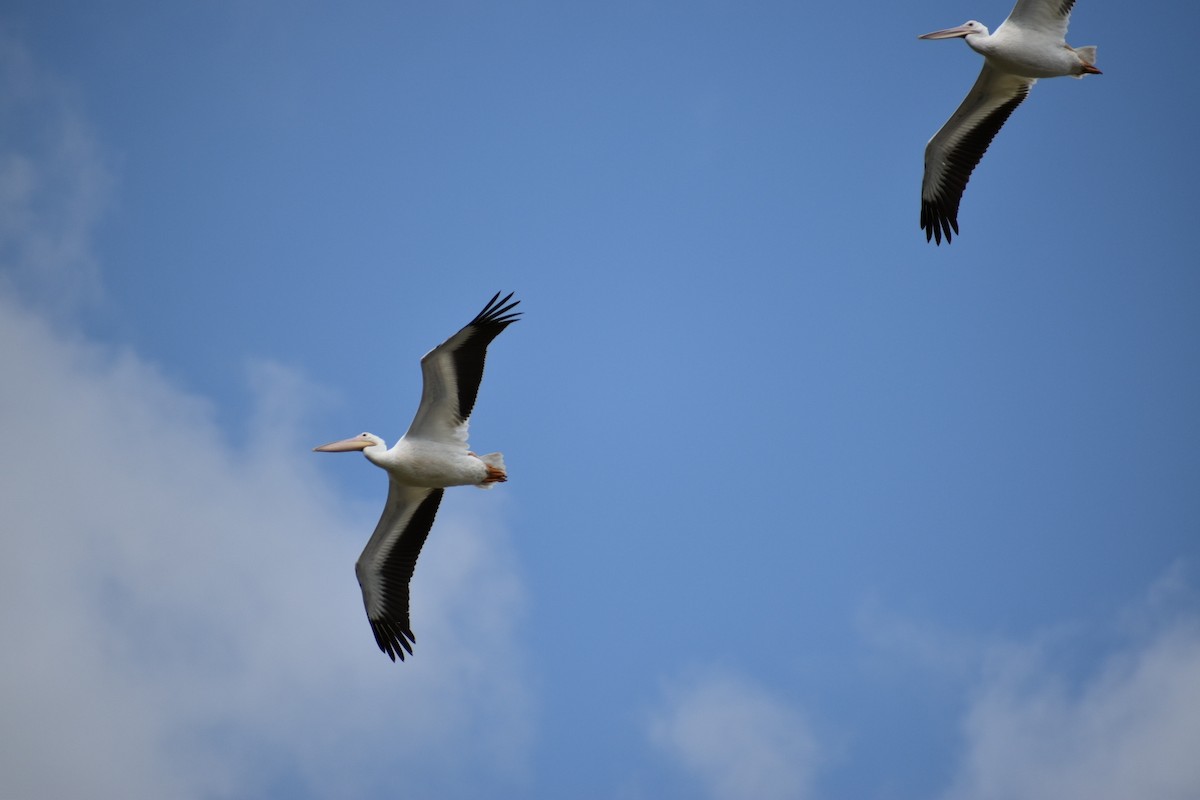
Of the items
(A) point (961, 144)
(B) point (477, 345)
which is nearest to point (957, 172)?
(A) point (961, 144)

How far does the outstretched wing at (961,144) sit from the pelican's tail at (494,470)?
205 inches

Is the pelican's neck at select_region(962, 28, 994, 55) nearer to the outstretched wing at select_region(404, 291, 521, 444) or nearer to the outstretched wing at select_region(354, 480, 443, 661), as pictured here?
the outstretched wing at select_region(404, 291, 521, 444)

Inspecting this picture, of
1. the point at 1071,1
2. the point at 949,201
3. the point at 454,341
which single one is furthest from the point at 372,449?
the point at 1071,1

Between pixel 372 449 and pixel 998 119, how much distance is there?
7.27 m

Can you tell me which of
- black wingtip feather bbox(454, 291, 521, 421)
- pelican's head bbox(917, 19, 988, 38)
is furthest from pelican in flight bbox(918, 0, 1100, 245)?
black wingtip feather bbox(454, 291, 521, 421)

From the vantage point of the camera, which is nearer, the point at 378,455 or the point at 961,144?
the point at 378,455

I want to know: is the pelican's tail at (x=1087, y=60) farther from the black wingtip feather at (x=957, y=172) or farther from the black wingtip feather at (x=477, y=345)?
the black wingtip feather at (x=477, y=345)

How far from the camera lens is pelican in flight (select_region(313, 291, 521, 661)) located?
12.4 metres

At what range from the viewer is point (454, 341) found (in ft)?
40.2

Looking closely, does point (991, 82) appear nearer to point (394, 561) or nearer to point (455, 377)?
point (455, 377)

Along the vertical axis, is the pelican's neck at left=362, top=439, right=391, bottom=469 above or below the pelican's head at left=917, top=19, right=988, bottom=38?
below

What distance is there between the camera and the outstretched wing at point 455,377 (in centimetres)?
1228

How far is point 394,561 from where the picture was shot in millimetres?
13484

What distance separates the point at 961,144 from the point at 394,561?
727cm
